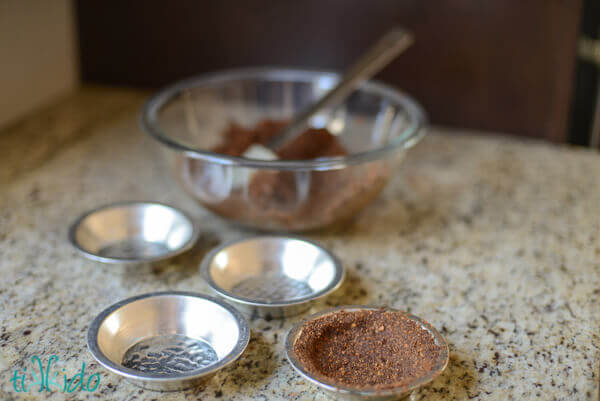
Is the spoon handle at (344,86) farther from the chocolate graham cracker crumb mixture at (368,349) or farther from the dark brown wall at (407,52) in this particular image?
the chocolate graham cracker crumb mixture at (368,349)

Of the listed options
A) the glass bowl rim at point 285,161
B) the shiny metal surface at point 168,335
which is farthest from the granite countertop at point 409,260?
the glass bowl rim at point 285,161

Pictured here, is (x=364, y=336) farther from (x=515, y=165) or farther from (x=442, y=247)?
(x=515, y=165)

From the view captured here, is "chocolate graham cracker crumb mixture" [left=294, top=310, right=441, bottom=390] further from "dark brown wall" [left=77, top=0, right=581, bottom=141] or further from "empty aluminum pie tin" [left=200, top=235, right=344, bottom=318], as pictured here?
"dark brown wall" [left=77, top=0, right=581, bottom=141]

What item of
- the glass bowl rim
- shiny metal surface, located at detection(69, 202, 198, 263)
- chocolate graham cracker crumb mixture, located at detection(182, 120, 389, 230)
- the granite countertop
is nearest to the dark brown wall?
the granite countertop

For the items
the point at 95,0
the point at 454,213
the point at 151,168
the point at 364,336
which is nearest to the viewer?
the point at 364,336

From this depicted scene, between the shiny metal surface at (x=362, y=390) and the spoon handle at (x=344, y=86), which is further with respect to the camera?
the spoon handle at (x=344, y=86)

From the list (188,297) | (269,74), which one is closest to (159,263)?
(188,297)

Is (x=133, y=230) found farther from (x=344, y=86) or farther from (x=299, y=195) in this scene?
(x=344, y=86)
